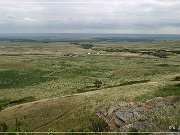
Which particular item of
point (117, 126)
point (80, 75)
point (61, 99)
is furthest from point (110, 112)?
point (80, 75)

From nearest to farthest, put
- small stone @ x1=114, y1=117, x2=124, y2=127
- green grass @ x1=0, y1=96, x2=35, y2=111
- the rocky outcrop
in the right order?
the rocky outcrop < small stone @ x1=114, y1=117, x2=124, y2=127 < green grass @ x1=0, y1=96, x2=35, y2=111

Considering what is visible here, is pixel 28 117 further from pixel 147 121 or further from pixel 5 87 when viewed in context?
pixel 5 87

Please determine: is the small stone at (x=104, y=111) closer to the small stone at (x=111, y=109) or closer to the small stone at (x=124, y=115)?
the small stone at (x=111, y=109)

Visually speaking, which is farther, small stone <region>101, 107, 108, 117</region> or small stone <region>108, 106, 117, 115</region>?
small stone <region>101, 107, 108, 117</region>

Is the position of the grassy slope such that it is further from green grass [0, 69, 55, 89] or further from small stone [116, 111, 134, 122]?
green grass [0, 69, 55, 89]

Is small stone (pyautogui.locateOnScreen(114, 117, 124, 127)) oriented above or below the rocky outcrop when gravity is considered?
below

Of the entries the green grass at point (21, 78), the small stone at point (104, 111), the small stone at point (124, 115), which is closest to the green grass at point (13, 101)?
the green grass at point (21, 78)

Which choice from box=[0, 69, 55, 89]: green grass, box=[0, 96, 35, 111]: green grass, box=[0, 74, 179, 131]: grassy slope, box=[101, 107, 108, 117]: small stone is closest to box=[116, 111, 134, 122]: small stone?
box=[101, 107, 108, 117]: small stone

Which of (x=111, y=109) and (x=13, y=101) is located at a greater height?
(x=111, y=109)

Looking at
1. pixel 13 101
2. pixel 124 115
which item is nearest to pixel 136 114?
pixel 124 115

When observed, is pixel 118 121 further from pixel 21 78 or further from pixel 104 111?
pixel 21 78

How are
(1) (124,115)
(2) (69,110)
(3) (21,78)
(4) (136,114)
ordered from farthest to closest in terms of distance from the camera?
(3) (21,78)
(2) (69,110)
(1) (124,115)
(4) (136,114)

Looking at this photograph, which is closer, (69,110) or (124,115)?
(124,115)

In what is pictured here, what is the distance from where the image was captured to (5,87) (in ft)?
326
